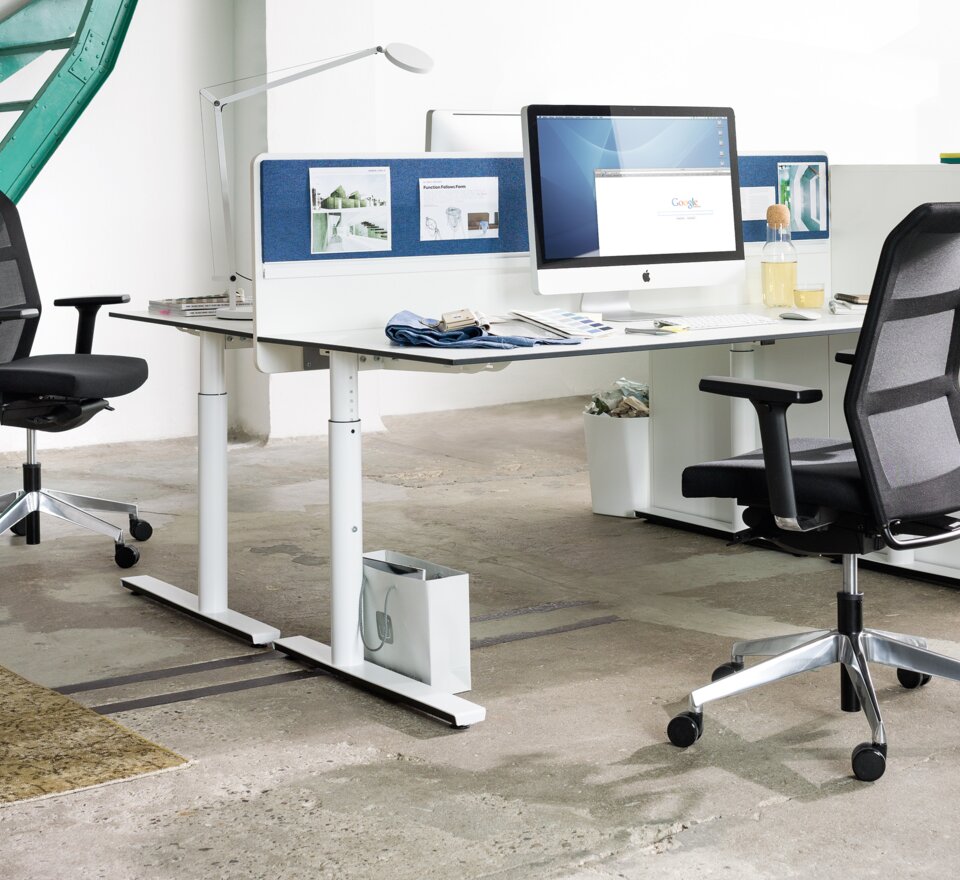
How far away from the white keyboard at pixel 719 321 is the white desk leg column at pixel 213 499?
1003mm

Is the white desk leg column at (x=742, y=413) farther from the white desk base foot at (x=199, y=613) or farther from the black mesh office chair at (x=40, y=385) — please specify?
the black mesh office chair at (x=40, y=385)

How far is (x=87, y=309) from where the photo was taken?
13.2 feet

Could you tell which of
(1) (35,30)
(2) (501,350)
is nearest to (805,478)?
(2) (501,350)

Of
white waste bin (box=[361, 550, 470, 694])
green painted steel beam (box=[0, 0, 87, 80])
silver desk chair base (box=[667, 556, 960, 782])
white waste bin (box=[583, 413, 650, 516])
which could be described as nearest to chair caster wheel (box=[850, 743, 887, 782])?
silver desk chair base (box=[667, 556, 960, 782])

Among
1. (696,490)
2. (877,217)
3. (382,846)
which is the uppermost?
(877,217)

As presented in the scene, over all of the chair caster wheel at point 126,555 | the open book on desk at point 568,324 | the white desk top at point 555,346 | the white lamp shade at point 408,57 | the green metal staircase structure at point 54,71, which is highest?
the green metal staircase structure at point 54,71

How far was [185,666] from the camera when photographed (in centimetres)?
287

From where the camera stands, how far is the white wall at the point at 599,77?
5.87 metres

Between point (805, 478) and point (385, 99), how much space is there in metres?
4.42

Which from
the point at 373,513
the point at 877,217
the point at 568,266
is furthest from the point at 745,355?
the point at 373,513

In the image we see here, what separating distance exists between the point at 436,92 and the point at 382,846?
16.2ft

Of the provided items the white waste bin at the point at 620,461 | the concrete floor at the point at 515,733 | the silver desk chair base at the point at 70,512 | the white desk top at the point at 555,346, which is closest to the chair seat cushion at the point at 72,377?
the silver desk chair base at the point at 70,512

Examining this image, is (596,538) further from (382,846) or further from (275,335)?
(382,846)

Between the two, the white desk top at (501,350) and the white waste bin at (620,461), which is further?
the white waste bin at (620,461)
